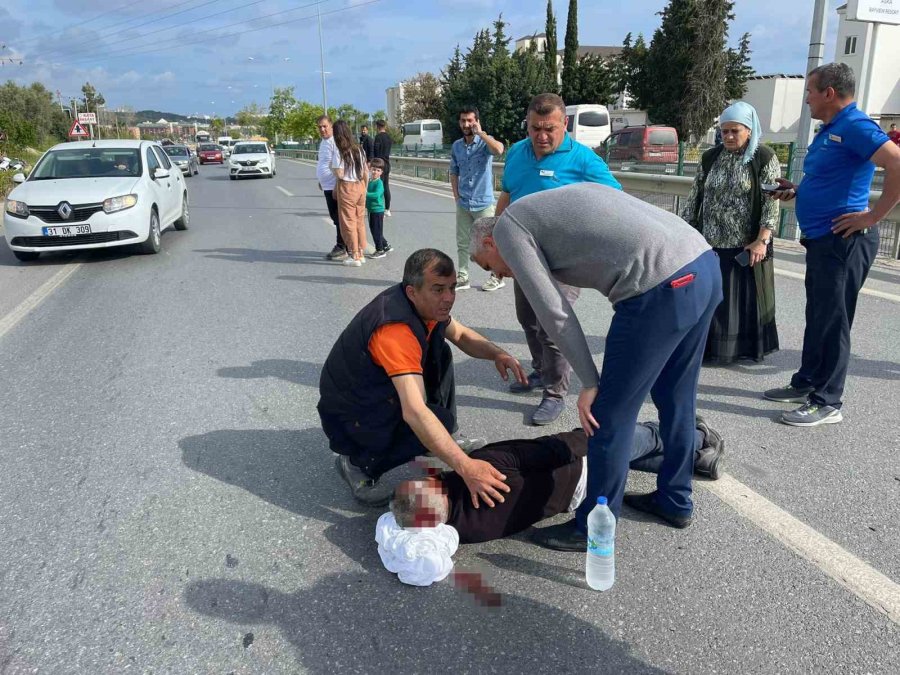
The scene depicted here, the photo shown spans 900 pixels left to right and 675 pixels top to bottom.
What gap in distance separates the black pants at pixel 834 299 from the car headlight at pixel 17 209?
9156mm

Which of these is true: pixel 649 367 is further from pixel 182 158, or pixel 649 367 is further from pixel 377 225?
pixel 182 158

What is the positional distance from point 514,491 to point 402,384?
627 millimetres

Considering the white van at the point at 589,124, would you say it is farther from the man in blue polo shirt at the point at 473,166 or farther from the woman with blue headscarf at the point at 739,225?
the woman with blue headscarf at the point at 739,225

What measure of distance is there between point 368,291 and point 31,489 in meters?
4.65

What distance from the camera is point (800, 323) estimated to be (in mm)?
6090

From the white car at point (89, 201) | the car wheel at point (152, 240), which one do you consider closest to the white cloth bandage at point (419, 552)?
the white car at point (89, 201)

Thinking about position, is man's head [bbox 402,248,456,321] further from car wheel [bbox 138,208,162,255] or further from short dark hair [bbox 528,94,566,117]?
car wheel [bbox 138,208,162,255]

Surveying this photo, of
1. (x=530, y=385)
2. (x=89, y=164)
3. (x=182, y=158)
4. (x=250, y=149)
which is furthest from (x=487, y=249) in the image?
(x=182, y=158)

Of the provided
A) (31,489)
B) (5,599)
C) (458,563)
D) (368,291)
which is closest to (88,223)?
(368,291)

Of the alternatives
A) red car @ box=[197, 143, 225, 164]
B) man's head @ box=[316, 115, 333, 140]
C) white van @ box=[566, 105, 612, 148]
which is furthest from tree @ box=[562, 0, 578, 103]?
man's head @ box=[316, 115, 333, 140]

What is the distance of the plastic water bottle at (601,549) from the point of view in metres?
2.59

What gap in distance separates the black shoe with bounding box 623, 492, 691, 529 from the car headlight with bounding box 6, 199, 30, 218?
29.3 ft

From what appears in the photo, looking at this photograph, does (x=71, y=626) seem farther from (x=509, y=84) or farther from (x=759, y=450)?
(x=509, y=84)

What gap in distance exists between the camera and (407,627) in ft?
8.00
